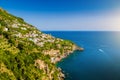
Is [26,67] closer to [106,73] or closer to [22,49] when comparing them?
[22,49]

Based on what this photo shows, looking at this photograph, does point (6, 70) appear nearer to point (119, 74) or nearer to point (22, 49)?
point (22, 49)

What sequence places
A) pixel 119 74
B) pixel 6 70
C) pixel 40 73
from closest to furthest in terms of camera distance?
pixel 6 70, pixel 40 73, pixel 119 74

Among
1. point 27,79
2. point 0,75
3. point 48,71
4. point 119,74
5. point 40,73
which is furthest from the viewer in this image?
point 119,74

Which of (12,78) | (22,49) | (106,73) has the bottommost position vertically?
(106,73)

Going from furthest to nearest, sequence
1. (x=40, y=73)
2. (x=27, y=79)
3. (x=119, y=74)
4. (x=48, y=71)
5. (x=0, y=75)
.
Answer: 1. (x=119, y=74)
2. (x=48, y=71)
3. (x=40, y=73)
4. (x=27, y=79)
5. (x=0, y=75)

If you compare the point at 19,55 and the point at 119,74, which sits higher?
the point at 19,55

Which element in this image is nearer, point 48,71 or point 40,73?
point 40,73

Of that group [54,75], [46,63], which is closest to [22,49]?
[46,63]

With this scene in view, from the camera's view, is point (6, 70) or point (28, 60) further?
point (28, 60)

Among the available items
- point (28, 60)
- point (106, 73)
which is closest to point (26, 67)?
point (28, 60)
